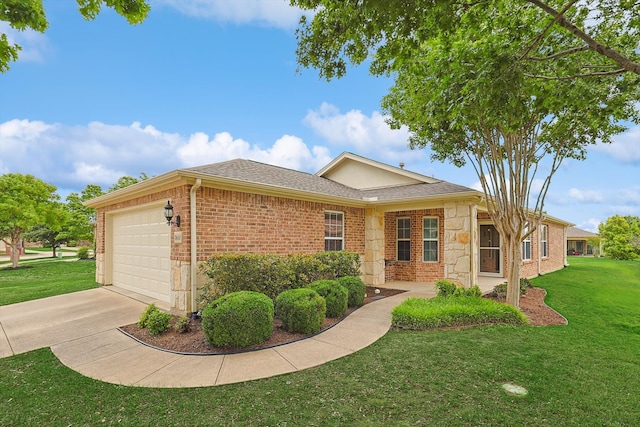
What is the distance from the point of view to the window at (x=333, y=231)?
981 centimetres

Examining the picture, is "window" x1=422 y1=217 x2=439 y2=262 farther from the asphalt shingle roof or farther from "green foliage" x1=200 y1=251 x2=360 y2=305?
"green foliage" x1=200 y1=251 x2=360 y2=305

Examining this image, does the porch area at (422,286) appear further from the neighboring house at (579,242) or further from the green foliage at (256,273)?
the neighboring house at (579,242)

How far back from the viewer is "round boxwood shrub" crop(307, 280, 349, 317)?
6535 millimetres

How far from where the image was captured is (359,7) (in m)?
3.53

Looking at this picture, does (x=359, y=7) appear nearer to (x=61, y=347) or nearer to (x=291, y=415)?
(x=291, y=415)

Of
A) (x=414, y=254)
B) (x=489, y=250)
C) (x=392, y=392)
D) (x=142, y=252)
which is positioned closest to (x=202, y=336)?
(x=392, y=392)

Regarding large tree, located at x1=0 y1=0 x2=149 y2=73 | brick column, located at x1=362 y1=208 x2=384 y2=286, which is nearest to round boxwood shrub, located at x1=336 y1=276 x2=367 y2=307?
brick column, located at x1=362 y1=208 x2=384 y2=286

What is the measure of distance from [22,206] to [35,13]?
20.6m

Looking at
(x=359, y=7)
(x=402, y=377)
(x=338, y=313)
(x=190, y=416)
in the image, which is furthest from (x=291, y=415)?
(x=359, y=7)

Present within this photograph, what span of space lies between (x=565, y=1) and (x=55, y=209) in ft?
91.2

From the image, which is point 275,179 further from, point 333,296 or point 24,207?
point 24,207

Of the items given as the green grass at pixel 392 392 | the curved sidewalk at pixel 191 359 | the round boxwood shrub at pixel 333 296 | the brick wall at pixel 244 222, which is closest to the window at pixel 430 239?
the brick wall at pixel 244 222

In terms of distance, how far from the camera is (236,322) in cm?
476

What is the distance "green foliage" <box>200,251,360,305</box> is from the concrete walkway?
1516 millimetres
